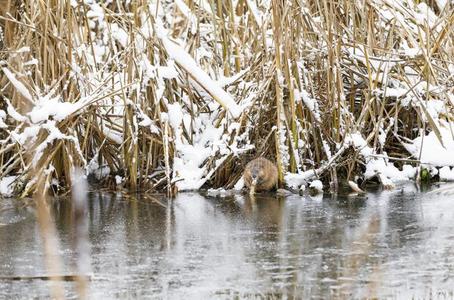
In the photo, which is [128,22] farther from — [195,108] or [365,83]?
[365,83]

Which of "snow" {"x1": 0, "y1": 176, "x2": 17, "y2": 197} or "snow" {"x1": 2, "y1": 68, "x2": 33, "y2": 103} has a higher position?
"snow" {"x1": 2, "y1": 68, "x2": 33, "y2": 103}

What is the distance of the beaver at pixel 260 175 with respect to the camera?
20.6ft

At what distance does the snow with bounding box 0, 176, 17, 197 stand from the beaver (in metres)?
1.54

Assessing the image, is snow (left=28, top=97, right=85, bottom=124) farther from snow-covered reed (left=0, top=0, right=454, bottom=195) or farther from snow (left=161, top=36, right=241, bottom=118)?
snow (left=161, top=36, right=241, bottom=118)

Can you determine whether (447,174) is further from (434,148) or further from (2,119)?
(2,119)

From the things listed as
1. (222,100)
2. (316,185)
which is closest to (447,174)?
(316,185)

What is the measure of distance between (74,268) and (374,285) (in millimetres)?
1332

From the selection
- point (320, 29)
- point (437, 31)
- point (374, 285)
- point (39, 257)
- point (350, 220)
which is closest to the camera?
point (374, 285)

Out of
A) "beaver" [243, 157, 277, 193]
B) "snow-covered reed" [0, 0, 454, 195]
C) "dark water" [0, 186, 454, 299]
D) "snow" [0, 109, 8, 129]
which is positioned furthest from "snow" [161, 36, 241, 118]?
"snow" [0, 109, 8, 129]

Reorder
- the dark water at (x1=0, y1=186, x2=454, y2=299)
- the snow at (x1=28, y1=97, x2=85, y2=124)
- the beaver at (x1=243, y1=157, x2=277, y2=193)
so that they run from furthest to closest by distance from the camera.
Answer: the snow at (x1=28, y1=97, x2=85, y2=124) → the beaver at (x1=243, y1=157, x2=277, y2=193) → the dark water at (x1=0, y1=186, x2=454, y2=299)

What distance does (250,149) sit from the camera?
6656mm

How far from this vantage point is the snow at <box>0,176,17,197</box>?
648 centimetres

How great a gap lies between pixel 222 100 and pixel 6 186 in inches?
60.9

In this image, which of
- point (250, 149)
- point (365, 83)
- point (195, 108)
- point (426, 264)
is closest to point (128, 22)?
point (195, 108)
